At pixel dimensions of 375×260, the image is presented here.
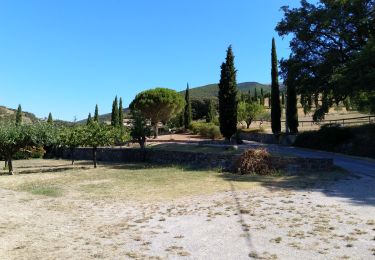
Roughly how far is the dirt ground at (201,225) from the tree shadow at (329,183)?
0.22 feet

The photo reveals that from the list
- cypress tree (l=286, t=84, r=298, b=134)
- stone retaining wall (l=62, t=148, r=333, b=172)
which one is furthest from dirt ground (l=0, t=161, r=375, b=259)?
cypress tree (l=286, t=84, r=298, b=134)

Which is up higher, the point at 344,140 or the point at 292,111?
the point at 292,111

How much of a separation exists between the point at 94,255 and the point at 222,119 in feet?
110

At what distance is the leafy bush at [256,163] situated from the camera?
2414cm

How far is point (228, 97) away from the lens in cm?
4178

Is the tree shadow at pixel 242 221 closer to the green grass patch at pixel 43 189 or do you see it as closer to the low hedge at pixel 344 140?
the green grass patch at pixel 43 189

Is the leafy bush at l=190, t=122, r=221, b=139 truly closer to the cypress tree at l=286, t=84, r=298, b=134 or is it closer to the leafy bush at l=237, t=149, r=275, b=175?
the cypress tree at l=286, t=84, r=298, b=134

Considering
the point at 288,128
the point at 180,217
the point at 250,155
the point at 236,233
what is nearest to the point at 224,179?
the point at 250,155

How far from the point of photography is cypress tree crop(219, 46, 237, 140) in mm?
41531

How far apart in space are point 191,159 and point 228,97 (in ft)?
42.5

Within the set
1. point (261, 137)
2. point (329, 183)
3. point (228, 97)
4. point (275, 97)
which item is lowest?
point (329, 183)

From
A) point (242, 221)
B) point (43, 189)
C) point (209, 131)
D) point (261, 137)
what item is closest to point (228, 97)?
point (261, 137)

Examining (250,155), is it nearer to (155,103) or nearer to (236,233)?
(236,233)

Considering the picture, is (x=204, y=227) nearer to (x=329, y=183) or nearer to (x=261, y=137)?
(x=329, y=183)
